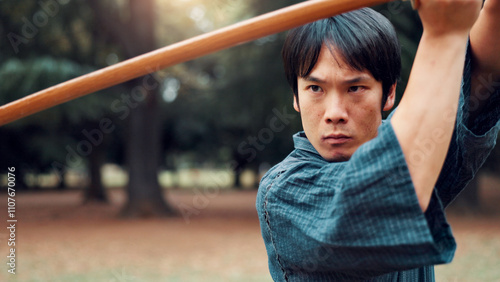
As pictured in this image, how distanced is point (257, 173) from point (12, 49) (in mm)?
19966

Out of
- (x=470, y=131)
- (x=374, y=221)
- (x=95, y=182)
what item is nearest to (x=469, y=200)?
(x=470, y=131)

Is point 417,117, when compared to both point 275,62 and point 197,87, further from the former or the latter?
point 197,87

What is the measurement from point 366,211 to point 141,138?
1345cm

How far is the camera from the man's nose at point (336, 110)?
1.36 meters

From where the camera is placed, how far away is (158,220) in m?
13.4

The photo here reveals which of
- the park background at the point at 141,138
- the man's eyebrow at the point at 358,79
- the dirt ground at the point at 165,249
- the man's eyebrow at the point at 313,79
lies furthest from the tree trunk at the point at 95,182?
the man's eyebrow at the point at 358,79

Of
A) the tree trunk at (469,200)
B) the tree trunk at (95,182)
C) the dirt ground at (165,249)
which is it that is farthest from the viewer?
the tree trunk at (95,182)

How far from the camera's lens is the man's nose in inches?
53.4

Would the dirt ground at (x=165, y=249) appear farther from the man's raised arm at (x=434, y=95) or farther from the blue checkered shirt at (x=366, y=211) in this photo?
the man's raised arm at (x=434, y=95)

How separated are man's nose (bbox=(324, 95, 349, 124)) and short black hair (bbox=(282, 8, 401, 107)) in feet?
0.34

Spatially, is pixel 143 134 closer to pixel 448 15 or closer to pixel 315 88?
pixel 315 88

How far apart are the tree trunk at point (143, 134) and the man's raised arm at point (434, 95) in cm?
1317

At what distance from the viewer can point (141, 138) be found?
46.3 ft

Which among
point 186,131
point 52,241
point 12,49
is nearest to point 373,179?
point 52,241
